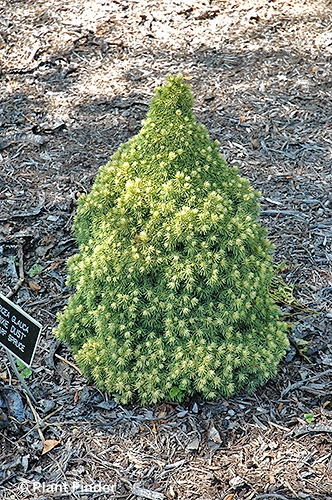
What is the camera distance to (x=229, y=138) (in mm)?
5270

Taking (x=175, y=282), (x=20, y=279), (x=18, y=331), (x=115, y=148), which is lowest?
(x=20, y=279)

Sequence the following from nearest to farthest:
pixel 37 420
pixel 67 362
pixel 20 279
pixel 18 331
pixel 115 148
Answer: pixel 18 331
pixel 37 420
pixel 67 362
pixel 20 279
pixel 115 148

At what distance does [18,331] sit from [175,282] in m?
0.75

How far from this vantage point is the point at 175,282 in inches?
119

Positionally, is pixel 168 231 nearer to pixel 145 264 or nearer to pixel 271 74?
pixel 145 264

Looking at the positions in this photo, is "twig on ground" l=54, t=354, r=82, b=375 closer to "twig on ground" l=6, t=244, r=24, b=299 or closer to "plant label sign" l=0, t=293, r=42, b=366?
"plant label sign" l=0, t=293, r=42, b=366

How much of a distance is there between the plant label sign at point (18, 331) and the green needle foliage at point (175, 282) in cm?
31

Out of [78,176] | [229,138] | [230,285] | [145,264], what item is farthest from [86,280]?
[229,138]

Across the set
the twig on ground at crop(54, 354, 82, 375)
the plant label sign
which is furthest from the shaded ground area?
the plant label sign

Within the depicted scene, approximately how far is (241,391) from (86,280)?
3.12 feet

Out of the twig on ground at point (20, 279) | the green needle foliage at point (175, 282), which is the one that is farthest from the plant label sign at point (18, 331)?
the twig on ground at point (20, 279)

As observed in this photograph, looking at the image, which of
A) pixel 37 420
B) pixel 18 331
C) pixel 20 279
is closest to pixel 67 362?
pixel 37 420

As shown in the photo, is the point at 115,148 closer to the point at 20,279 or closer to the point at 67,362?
the point at 20,279

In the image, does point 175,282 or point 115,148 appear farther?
point 115,148
